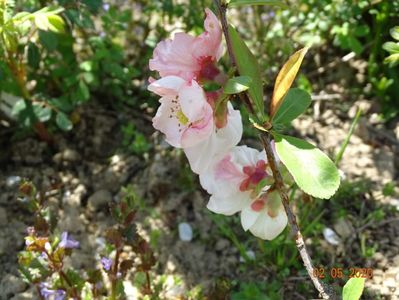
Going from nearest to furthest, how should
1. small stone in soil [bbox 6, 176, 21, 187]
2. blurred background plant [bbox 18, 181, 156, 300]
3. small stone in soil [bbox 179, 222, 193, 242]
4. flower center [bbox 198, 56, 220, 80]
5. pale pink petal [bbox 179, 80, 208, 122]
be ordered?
1. pale pink petal [bbox 179, 80, 208, 122]
2. flower center [bbox 198, 56, 220, 80]
3. blurred background plant [bbox 18, 181, 156, 300]
4. small stone in soil [bbox 179, 222, 193, 242]
5. small stone in soil [bbox 6, 176, 21, 187]

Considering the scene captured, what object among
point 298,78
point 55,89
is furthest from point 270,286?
point 55,89

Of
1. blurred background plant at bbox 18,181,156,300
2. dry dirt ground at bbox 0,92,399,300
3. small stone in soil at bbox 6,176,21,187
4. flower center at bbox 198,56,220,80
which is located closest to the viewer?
flower center at bbox 198,56,220,80

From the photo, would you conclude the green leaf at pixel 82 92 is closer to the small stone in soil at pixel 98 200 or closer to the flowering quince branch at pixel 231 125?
the small stone in soil at pixel 98 200

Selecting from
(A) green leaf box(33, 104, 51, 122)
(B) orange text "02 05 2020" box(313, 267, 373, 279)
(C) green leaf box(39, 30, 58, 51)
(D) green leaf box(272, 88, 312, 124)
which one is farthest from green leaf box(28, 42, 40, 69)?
(B) orange text "02 05 2020" box(313, 267, 373, 279)

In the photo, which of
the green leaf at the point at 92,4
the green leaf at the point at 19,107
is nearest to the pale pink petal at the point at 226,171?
the green leaf at the point at 92,4

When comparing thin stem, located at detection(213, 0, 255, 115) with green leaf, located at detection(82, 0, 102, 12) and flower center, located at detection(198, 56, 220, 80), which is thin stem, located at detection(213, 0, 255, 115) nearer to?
flower center, located at detection(198, 56, 220, 80)

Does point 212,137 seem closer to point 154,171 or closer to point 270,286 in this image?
point 270,286

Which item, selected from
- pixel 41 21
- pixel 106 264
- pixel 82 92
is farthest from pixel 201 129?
pixel 82 92
